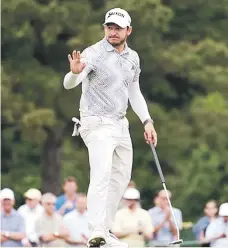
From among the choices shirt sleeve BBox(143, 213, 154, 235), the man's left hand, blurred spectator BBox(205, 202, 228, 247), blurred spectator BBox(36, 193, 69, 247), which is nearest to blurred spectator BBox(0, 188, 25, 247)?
blurred spectator BBox(36, 193, 69, 247)

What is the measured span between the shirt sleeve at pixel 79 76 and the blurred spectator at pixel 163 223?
644 centimetres

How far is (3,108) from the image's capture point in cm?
2948

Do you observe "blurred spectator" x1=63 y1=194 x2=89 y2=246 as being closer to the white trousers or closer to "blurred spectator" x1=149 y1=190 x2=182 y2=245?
"blurred spectator" x1=149 y1=190 x2=182 y2=245

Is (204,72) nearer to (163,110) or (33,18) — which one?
(163,110)

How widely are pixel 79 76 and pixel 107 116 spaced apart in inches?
20.7

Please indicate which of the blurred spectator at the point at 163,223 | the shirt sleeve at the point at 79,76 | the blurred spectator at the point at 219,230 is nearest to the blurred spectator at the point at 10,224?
the blurred spectator at the point at 163,223

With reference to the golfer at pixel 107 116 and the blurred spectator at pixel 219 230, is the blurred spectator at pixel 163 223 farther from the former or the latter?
the golfer at pixel 107 116

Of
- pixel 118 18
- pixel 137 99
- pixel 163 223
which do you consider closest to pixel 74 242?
pixel 163 223

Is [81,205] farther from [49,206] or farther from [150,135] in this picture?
[150,135]

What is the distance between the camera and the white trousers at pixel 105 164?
1112cm

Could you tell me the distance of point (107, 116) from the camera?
1129 cm

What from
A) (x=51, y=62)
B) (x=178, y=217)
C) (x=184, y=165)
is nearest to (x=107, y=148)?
(x=178, y=217)

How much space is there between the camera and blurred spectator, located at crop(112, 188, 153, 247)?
1636 cm

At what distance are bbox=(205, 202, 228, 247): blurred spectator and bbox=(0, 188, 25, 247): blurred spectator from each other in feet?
8.03
